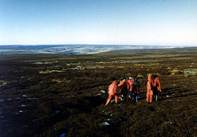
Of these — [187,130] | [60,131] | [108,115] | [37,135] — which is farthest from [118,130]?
[37,135]

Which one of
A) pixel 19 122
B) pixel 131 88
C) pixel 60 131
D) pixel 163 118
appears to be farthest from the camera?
pixel 131 88

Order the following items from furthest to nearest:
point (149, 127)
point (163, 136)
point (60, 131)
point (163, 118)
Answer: point (163, 118)
point (149, 127)
point (60, 131)
point (163, 136)

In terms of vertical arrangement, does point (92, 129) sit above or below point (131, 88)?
below

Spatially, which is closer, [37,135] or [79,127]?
[37,135]

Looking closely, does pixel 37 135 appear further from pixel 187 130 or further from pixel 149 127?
pixel 187 130

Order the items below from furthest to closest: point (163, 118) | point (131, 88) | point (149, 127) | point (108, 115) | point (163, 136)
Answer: point (131, 88) → point (108, 115) → point (163, 118) → point (149, 127) → point (163, 136)

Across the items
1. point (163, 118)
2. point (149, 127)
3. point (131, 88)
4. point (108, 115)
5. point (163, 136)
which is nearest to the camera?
point (163, 136)

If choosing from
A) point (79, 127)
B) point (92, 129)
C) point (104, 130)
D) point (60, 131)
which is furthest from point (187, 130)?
point (60, 131)

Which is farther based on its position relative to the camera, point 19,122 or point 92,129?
point 19,122

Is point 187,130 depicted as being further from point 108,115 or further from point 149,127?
point 108,115
